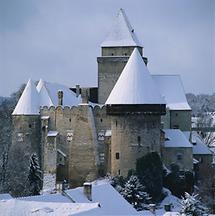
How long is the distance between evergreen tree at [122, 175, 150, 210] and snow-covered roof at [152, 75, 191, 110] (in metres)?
8.11

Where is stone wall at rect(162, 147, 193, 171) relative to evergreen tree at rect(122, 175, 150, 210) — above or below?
above

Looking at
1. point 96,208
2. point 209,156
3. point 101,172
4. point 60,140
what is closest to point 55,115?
point 60,140

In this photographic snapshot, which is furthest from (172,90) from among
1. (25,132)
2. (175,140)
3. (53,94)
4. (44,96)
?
(25,132)

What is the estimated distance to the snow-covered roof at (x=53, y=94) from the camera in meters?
29.0

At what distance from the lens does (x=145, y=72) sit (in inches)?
1057

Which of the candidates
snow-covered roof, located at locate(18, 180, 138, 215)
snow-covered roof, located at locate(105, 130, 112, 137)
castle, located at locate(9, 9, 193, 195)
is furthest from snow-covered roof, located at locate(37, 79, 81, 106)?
snow-covered roof, located at locate(18, 180, 138, 215)

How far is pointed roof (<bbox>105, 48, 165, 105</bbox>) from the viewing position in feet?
86.8

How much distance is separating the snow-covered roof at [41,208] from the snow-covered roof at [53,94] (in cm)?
1269

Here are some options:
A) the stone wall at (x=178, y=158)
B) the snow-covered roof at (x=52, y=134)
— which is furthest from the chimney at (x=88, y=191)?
the stone wall at (x=178, y=158)

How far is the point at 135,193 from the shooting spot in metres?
24.6

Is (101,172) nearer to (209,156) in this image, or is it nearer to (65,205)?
(209,156)

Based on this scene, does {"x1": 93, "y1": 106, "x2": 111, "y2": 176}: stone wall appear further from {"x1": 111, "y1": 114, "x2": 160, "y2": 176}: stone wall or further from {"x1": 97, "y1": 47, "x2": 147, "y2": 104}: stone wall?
{"x1": 97, "y1": 47, "x2": 147, "y2": 104}: stone wall

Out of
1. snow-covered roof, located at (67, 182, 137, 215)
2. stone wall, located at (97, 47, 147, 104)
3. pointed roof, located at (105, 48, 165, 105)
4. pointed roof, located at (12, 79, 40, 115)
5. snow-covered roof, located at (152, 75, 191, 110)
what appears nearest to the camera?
snow-covered roof, located at (67, 182, 137, 215)

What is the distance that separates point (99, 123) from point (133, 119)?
182cm
